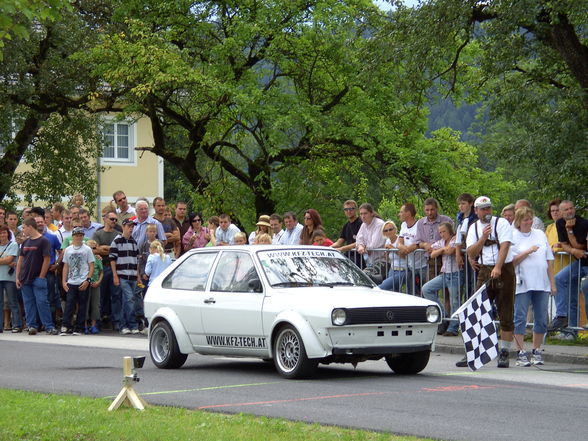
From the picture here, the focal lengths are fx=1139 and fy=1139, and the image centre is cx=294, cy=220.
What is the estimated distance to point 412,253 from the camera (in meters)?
18.3

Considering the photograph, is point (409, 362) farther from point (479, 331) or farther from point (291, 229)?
point (291, 229)

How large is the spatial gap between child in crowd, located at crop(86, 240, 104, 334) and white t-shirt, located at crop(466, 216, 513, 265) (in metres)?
8.89

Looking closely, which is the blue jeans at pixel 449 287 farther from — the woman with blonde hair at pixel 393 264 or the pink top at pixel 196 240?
the pink top at pixel 196 240

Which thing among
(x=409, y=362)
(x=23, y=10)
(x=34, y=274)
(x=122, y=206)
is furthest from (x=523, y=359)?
(x=34, y=274)

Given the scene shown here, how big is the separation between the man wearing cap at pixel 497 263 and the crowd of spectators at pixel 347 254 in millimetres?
14

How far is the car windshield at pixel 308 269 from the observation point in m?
13.5

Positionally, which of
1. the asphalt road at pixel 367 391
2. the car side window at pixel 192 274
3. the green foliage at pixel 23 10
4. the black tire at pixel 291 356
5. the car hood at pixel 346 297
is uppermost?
the green foliage at pixel 23 10

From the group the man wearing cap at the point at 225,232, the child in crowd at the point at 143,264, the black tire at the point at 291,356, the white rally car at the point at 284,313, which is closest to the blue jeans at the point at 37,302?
the child in crowd at the point at 143,264

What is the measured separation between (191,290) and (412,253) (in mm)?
5033

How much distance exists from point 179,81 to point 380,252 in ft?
43.5

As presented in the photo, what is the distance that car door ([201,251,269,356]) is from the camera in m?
13.3

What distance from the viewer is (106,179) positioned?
2215 inches

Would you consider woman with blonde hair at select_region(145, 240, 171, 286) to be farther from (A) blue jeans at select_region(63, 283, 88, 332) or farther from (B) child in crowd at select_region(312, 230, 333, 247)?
(B) child in crowd at select_region(312, 230, 333, 247)

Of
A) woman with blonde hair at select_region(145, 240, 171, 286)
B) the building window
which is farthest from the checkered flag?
the building window
